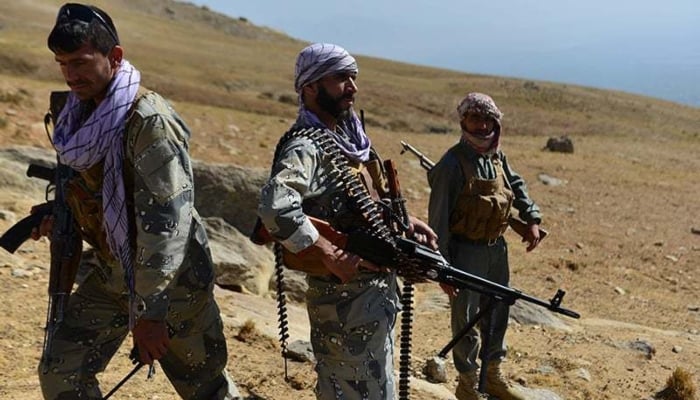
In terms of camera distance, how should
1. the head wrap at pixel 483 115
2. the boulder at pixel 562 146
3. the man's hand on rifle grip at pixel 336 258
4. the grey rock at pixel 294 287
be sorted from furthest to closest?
the boulder at pixel 562 146
the grey rock at pixel 294 287
the head wrap at pixel 483 115
the man's hand on rifle grip at pixel 336 258

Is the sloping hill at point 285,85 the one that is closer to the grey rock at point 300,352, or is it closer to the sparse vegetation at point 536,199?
the sparse vegetation at point 536,199

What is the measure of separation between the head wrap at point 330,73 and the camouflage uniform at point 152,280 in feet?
1.79

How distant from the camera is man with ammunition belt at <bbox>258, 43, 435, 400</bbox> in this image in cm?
300

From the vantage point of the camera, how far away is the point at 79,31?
103 inches

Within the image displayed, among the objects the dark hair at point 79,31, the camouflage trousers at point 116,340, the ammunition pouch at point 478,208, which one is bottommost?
the camouflage trousers at point 116,340

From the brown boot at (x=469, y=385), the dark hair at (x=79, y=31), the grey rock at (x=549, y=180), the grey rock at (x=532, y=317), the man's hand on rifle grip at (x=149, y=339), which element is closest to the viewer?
the dark hair at (x=79, y=31)

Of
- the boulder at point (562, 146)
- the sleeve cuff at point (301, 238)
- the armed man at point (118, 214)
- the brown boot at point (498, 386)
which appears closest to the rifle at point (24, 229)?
the armed man at point (118, 214)

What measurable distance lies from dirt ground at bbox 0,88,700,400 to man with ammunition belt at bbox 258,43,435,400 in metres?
1.61

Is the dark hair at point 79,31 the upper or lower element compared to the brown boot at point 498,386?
upper

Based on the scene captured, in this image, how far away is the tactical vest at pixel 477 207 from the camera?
14.2ft

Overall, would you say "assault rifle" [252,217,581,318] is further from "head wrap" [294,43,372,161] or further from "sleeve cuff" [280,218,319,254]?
"head wrap" [294,43,372,161]

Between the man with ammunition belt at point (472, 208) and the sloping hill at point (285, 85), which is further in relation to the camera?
the sloping hill at point (285, 85)

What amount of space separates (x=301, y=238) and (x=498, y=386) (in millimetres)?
2566

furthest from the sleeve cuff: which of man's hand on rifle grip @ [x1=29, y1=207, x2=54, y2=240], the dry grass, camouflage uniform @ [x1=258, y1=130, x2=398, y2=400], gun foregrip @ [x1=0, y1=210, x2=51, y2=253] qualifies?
the dry grass
